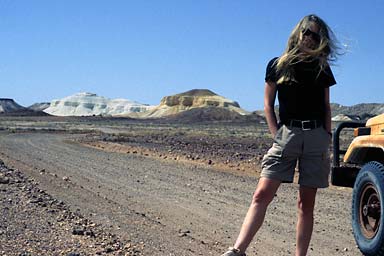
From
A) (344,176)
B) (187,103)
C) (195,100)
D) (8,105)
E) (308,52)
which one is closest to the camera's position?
(308,52)

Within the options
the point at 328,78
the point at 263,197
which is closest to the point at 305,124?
the point at 328,78

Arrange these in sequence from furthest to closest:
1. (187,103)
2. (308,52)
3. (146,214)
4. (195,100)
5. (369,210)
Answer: (195,100)
(187,103)
(146,214)
(369,210)
(308,52)

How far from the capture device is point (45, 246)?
6.30m

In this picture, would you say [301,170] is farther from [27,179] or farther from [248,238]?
[27,179]

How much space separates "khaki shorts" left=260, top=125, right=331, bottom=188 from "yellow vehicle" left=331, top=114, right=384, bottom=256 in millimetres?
1279

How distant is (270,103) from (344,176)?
2.81m

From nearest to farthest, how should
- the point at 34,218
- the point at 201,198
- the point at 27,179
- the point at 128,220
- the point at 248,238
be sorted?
the point at 248,238 < the point at 34,218 < the point at 128,220 < the point at 201,198 < the point at 27,179

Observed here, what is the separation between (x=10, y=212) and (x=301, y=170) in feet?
15.9

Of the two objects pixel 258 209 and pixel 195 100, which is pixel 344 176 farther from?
pixel 195 100

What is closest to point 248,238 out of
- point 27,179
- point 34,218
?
point 34,218

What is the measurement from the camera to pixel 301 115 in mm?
4730

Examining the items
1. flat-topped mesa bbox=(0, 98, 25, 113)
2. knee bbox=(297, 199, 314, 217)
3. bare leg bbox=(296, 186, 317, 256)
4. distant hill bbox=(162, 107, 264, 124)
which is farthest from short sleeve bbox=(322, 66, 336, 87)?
flat-topped mesa bbox=(0, 98, 25, 113)

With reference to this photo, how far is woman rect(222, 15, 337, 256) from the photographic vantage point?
469cm

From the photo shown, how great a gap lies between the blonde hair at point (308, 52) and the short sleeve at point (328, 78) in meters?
0.04
